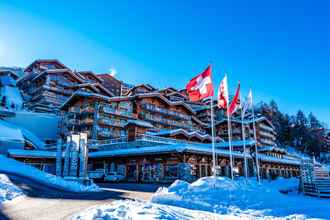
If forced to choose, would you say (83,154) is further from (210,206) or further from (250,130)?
(250,130)

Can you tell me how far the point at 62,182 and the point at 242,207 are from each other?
1152cm

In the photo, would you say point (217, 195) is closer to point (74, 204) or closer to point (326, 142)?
point (74, 204)

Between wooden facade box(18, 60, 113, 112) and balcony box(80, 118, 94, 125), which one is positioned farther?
wooden facade box(18, 60, 113, 112)

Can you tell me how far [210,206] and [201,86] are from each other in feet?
32.3

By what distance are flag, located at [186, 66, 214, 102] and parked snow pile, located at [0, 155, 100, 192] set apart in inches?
351

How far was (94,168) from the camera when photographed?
36938mm

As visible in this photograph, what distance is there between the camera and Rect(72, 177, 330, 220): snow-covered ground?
303 inches

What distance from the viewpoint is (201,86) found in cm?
1898

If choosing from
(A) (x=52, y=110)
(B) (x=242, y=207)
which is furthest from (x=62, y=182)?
(A) (x=52, y=110)

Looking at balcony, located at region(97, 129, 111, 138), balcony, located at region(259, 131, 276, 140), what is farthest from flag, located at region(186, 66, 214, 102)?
balcony, located at region(259, 131, 276, 140)

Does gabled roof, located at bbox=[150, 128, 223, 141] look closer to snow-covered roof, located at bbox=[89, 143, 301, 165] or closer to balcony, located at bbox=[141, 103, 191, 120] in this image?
balcony, located at bbox=[141, 103, 191, 120]

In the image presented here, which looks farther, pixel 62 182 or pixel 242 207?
pixel 62 182

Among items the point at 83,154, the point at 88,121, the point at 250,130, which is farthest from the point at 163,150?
the point at 250,130

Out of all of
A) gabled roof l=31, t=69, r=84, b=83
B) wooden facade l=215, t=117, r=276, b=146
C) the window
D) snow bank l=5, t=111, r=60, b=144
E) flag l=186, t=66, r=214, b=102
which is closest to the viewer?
flag l=186, t=66, r=214, b=102
